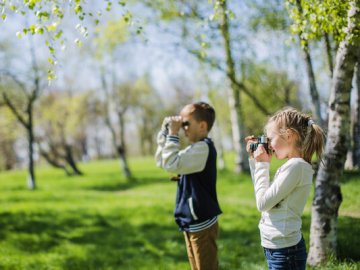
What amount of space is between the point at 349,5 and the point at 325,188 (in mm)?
2299

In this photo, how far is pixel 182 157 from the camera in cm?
441

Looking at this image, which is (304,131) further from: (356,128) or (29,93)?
(29,93)

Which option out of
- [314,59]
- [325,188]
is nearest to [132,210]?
[325,188]

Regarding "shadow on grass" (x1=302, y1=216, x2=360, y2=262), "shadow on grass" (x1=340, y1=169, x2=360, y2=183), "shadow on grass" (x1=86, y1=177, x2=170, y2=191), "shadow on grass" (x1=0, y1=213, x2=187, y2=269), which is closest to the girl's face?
"shadow on grass" (x1=302, y1=216, x2=360, y2=262)

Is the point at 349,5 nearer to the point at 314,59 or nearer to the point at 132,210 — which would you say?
the point at 132,210

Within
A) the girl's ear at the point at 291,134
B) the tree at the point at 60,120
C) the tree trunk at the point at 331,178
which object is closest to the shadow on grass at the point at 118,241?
the tree trunk at the point at 331,178

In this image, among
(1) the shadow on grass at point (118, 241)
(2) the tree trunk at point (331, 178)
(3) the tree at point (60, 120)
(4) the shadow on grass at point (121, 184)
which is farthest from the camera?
(3) the tree at point (60, 120)

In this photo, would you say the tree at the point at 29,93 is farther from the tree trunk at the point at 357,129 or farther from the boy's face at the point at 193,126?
the boy's face at the point at 193,126

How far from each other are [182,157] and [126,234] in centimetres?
593

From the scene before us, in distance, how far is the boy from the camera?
4414 millimetres

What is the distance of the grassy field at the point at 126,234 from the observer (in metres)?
7.10

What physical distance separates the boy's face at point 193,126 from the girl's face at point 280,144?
1419 millimetres

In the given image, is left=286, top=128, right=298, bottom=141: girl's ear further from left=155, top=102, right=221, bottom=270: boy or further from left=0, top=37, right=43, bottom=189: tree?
left=0, top=37, right=43, bottom=189: tree

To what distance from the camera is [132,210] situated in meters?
12.1
